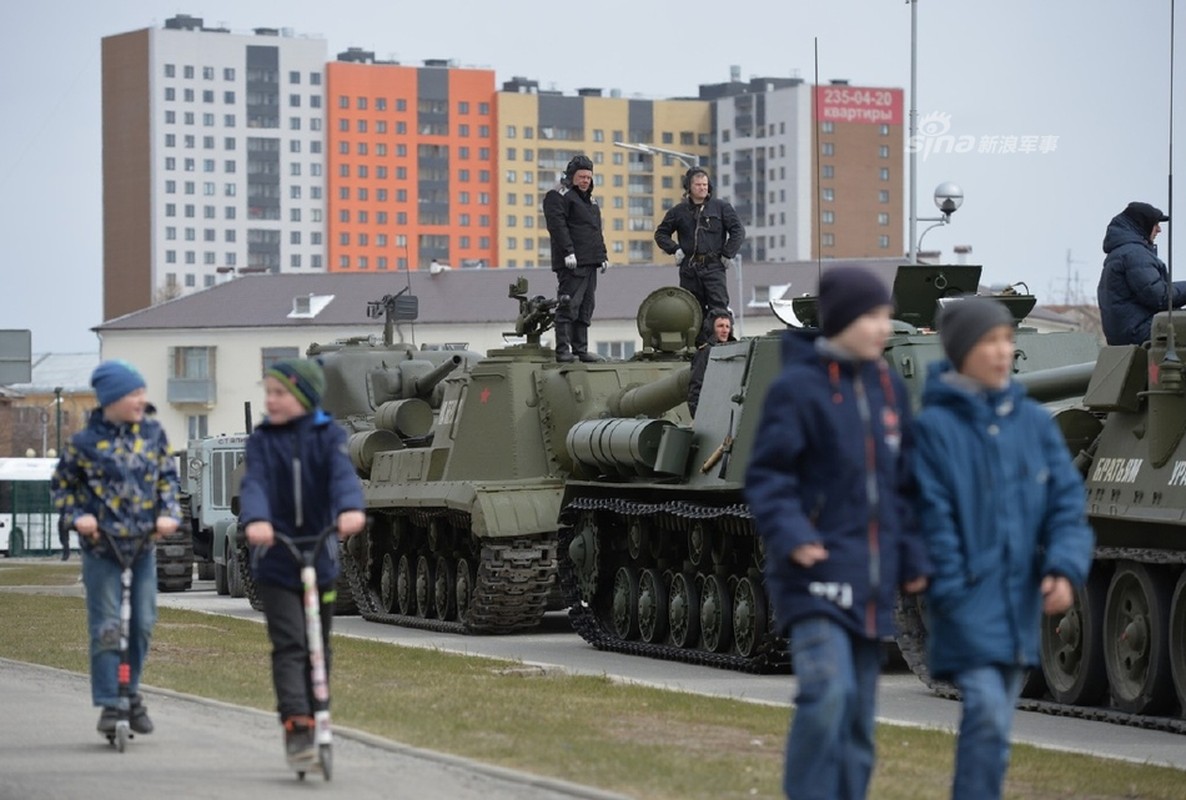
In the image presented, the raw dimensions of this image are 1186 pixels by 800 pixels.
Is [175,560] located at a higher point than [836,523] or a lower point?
lower

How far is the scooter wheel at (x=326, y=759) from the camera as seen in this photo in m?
9.54

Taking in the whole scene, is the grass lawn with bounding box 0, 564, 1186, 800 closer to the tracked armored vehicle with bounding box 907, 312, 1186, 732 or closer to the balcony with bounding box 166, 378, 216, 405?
the tracked armored vehicle with bounding box 907, 312, 1186, 732

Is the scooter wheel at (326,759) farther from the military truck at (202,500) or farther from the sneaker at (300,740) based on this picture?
the military truck at (202,500)

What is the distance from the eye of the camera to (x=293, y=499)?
9.91 m

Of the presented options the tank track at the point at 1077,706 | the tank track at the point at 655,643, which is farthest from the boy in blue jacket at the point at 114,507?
the tank track at the point at 655,643

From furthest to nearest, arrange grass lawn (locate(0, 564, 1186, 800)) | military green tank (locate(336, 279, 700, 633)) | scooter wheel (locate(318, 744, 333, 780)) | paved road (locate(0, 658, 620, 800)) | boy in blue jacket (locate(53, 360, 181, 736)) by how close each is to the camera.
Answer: military green tank (locate(336, 279, 700, 633))
boy in blue jacket (locate(53, 360, 181, 736))
grass lawn (locate(0, 564, 1186, 800))
scooter wheel (locate(318, 744, 333, 780))
paved road (locate(0, 658, 620, 800))

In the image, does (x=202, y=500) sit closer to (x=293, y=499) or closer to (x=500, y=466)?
(x=500, y=466)

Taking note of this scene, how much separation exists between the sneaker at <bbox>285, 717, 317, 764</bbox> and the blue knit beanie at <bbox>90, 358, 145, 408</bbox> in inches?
77.7

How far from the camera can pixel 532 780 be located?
374 inches

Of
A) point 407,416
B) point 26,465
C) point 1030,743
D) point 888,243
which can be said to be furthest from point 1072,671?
point 888,243

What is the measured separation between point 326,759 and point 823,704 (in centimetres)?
284

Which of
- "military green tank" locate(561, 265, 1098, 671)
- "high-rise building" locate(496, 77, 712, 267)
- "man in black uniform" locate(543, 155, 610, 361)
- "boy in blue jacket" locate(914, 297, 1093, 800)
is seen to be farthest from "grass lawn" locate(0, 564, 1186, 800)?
"high-rise building" locate(496, 77, 712, 267)

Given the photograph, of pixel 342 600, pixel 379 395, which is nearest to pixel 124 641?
pixel 342 600

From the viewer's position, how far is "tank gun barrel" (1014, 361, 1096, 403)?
53.4ft
